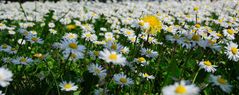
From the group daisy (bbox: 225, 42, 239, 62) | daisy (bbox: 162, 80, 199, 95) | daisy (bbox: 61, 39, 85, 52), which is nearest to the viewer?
daisy (bbox: 162, 80, 199, 95)

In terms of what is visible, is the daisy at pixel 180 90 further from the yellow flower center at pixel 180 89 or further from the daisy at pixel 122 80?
the daisy at pixel 122 80

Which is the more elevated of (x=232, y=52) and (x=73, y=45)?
(x=232, y=52)

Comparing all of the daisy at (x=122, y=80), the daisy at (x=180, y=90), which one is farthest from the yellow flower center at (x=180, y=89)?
the daisy at (x=122, y=80)

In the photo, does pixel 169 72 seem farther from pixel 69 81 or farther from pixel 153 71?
pixel 153 71

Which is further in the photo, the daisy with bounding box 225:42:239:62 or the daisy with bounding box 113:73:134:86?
the daisy with bounding box 225:42:239:62

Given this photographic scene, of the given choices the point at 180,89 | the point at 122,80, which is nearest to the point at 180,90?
the point at 180,89

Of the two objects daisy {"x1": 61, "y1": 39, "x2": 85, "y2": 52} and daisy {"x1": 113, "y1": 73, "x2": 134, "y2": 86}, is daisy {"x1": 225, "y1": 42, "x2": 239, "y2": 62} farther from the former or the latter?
daisy {"x1": 61, "y1": 39, "x2": 85, "y2": 52}

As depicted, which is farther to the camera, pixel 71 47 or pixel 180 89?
pixel 71 47

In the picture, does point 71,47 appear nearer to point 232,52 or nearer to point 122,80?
point 122,80

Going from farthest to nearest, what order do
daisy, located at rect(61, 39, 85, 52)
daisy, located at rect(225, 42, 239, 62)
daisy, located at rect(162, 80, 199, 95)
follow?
1. daisy, located at rect(225, 42, 239, 62)
2. daisy, located at rect(61, 39, 85, 52)
3. daisy, located at rect(162, 80, 199, 95)

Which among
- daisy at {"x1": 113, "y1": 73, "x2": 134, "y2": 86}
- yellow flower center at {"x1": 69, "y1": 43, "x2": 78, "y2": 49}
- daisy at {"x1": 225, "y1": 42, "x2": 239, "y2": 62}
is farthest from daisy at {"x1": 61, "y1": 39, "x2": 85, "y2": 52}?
daisy at {"x1": 225, "y1": 42, "x2": 239, "y2": 62}

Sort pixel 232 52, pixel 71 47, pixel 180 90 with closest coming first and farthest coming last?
pixel 180 90 → pixel 71 47 → pixel 232 52
